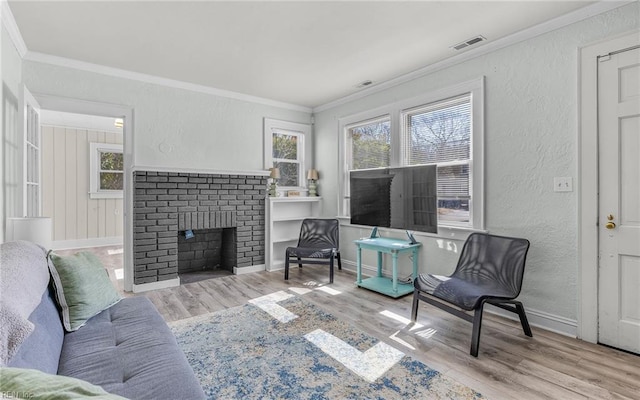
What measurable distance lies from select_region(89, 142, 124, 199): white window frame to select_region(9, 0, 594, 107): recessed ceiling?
12.8 feet

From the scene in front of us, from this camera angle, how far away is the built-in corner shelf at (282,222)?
4.62 metres

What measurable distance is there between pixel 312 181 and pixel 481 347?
3453 millimetres

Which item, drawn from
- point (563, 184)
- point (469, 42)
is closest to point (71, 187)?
point (469, 42)

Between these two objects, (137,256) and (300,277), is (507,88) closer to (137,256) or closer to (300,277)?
(300,277)

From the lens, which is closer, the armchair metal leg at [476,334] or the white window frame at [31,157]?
the armchair metal leg at [476,334]

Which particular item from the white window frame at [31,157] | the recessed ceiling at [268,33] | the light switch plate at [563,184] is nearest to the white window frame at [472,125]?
the recessed ceiling at [268,33]

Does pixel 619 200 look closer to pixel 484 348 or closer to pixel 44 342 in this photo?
pixel 484 348

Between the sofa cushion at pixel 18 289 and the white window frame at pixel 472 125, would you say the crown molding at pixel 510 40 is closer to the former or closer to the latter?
the white window frame at pixel 472 125

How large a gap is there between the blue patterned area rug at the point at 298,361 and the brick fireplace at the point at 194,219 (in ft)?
4.43

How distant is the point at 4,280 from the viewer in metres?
1.18

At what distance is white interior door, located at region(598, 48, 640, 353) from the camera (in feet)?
7.29

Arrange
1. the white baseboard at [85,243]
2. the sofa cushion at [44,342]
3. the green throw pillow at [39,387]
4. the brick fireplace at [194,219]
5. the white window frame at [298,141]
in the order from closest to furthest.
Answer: the green throw pillow at [39,387] < the sofa cushion at [44,342] < the brick fireplace at [194,219] < the white window frame at [298,141] < the white baseboard at [85,243]

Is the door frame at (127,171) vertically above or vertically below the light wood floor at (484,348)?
above

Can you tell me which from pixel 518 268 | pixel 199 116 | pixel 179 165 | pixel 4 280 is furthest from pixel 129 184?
pixel 518 268
